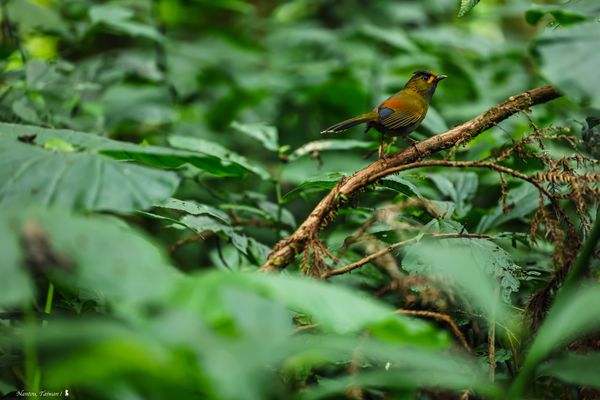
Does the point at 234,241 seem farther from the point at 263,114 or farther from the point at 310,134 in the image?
the point at 263,114

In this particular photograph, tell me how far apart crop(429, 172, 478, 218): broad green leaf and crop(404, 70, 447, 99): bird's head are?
16.7 inches

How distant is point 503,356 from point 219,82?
400 centimetres

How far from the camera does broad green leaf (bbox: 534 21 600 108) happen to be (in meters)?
1.07

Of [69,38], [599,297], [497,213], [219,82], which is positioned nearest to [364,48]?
[219,82]

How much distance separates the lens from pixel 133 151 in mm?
1312

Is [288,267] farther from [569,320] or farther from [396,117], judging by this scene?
[569,320]

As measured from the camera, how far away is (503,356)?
1577 millimetres

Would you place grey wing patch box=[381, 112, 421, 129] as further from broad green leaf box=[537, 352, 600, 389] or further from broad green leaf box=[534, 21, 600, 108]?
broad green leaf box=[537, 352, 600, 389]

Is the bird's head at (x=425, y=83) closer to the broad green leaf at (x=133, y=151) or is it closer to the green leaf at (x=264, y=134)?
the green leaf at (x=264, y=134)

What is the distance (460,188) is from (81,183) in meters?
1.49

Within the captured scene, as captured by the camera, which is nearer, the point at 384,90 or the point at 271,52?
the point at 384,90

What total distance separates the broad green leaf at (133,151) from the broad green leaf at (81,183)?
0.11m

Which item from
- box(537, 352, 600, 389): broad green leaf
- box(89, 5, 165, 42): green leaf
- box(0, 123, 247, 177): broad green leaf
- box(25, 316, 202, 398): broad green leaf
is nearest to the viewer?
box(25, 316, 202, 398): broad green leaf

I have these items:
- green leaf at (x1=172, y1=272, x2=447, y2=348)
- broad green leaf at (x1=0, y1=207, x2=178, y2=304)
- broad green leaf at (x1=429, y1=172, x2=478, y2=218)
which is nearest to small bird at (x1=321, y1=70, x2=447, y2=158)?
broad green leaf at (x1=429, y1=172, x2=478, y2=218)
